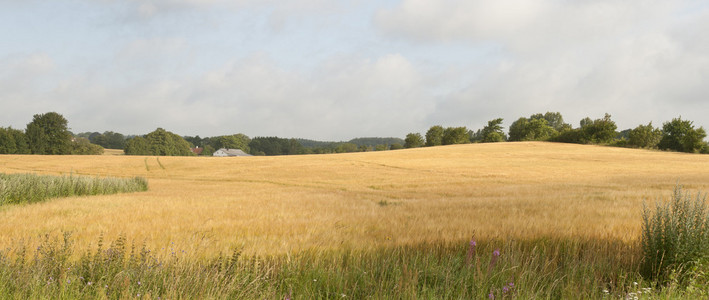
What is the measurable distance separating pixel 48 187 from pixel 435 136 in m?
102

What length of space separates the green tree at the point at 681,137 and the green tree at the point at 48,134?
125538 mm

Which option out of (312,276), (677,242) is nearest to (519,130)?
(677,242)

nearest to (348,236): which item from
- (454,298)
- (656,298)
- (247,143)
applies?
(454,298)

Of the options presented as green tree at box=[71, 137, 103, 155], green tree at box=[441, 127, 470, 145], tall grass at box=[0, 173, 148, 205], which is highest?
green tree at box=[441, 127, 470, 145]

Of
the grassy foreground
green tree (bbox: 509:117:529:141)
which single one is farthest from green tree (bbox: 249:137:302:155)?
the grassy foreground

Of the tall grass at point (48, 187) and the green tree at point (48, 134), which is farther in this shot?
the green tree at point (48, 134)

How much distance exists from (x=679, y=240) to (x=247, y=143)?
17503 cm

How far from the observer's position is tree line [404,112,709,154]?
234 feet

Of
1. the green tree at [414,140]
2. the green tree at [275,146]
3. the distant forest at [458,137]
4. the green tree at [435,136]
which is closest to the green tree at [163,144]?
the distant forest at [458,137]

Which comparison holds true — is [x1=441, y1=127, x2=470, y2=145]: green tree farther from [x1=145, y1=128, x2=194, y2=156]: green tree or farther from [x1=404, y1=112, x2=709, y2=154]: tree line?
[x1=145, y1=128, x2=194, y2=156]: green tree

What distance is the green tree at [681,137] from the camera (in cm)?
6912

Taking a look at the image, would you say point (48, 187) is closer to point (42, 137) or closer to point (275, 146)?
point (42, 137)

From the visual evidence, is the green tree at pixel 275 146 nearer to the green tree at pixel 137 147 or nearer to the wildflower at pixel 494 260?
the green tree at pixel 137 147

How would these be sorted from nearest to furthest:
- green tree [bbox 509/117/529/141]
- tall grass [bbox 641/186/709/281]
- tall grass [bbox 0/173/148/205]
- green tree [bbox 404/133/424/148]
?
tall grass [bbox 641/186/709/281] < tall grass [bbox 0/173/148/205] < green tree [bbox 509/117/529/141] < green tree [bbox 404/133/424/148]
